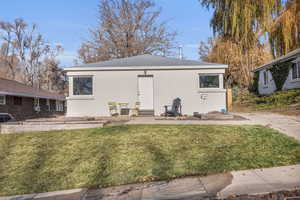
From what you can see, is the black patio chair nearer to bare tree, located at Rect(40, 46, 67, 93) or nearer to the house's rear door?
the house's rear door

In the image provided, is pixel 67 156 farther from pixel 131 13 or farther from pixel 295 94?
pixel 131 13

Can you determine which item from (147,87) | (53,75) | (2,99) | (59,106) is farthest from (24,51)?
(147,87)

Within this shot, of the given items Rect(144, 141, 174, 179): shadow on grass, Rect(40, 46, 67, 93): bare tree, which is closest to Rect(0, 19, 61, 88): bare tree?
Rect(40, 46, 67, 93): bare tree

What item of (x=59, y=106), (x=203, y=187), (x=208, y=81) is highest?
(x=208, y=81)

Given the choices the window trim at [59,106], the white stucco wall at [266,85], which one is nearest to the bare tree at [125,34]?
the window trim at [59,106]

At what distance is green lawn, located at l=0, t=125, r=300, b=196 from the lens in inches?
172

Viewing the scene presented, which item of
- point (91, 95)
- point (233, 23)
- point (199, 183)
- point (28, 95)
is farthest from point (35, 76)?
point (199, 183)

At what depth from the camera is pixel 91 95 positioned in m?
11.6

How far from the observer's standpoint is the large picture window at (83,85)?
1161 centimetres

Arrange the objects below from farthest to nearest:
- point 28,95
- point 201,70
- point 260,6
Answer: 1. point 28,95
2. point 260,6
3. point 201,70

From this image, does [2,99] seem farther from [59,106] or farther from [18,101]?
[59,106]

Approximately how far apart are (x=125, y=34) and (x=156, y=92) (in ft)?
59.0

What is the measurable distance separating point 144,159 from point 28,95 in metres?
17.0

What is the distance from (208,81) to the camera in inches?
459
